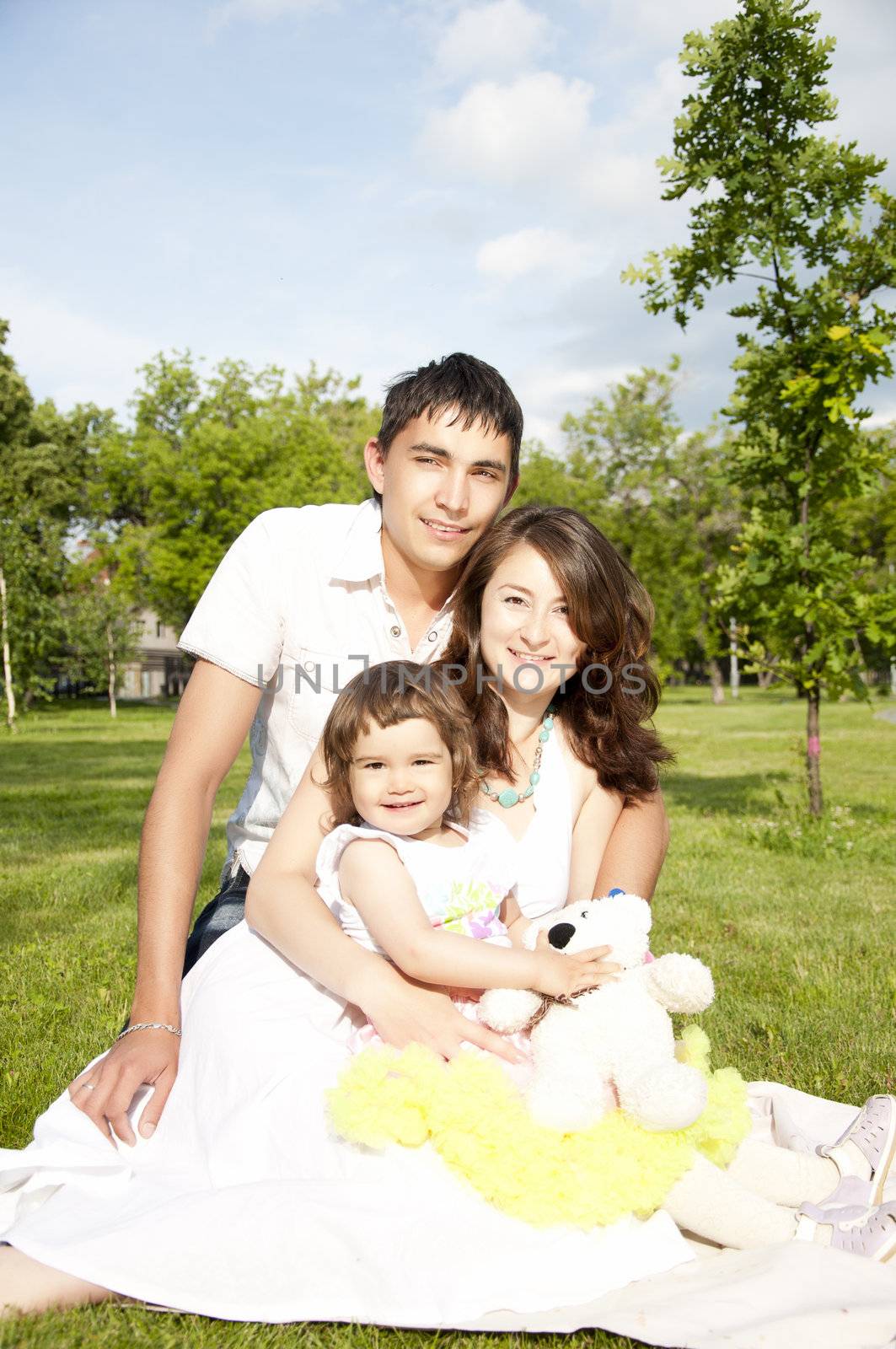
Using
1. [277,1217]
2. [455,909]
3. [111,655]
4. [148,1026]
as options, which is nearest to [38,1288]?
[277,1217]

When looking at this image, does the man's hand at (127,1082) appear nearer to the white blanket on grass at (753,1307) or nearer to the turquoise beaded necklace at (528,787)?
the white blanket on grass at (753,1307)

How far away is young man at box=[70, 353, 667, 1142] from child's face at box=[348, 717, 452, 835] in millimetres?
555

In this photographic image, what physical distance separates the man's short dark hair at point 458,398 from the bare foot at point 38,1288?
2.35 metres

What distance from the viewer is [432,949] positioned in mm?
2352

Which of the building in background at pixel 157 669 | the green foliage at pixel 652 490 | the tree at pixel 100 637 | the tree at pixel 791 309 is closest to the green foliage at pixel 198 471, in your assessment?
the tree at pixel 100 637

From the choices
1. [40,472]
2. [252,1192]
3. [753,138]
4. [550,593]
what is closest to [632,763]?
[550,593]

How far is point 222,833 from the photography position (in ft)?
30.5

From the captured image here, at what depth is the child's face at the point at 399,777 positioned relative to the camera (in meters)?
2.58

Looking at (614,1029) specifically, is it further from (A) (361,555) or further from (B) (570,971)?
(A) (361,555)

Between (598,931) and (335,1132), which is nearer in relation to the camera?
(335,1132)

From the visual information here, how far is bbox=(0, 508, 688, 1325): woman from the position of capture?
2055 millimetres

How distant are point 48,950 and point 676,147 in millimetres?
7283

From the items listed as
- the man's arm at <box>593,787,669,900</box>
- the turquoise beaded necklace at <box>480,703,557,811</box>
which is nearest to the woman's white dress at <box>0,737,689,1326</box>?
the turquoise beaded necklace at <box>480,703,557,811</box>

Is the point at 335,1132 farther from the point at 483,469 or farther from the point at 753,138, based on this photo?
the point at 753,138
